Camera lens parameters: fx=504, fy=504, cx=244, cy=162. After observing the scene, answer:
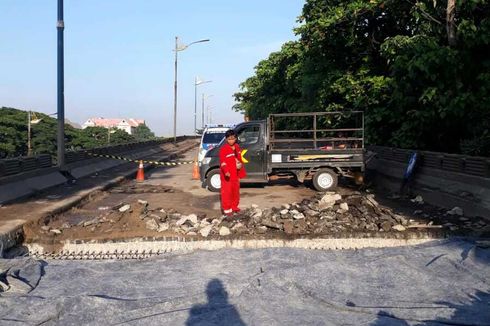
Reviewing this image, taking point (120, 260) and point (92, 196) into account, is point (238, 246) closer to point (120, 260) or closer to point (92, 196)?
point (120, 260)

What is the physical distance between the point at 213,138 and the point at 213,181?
595 cm

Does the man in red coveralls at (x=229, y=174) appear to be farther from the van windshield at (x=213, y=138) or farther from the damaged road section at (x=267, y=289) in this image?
the van windshield at (x=213, y=138)

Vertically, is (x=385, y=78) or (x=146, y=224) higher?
(x=385, y=78)

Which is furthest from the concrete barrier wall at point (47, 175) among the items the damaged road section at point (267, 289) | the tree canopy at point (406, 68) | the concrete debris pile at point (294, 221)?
the tree canopy at point (406, 68)

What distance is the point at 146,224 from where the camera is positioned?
30.8ft

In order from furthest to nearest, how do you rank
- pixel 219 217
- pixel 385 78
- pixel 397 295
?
1. pixel 385 78
2. pixel 219 217
3. pixel 397 295

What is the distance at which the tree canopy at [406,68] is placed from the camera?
1340 cm

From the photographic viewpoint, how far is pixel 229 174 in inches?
406

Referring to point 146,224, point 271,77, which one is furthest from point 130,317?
point 271,77

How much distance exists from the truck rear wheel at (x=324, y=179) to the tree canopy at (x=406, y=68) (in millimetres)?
3178

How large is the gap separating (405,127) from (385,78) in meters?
2.83

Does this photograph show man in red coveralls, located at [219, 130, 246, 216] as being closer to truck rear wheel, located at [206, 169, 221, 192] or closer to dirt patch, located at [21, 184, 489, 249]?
dirt patch, located at [21, 184, 489, 249]

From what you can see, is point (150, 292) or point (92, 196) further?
point (92, 196)

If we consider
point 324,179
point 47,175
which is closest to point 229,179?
point 324,179
